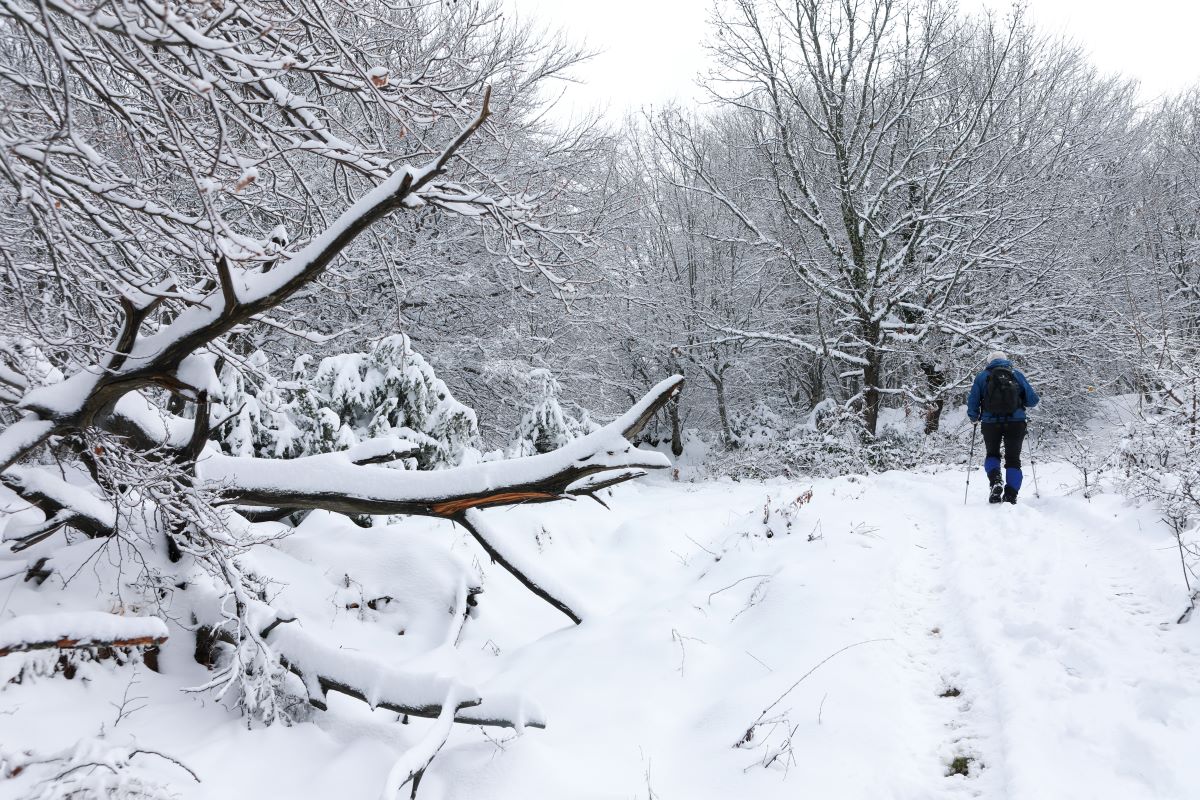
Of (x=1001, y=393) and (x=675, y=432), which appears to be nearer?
(x=1001, y=393)

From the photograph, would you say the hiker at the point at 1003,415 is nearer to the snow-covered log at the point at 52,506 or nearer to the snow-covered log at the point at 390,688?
the snow-covered log at the point at 390,688

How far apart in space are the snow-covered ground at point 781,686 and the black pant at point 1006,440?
1.21 m

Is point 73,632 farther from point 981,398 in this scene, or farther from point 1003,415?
point 981,398

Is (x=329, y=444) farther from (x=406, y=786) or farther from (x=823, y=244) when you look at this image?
(x=823, y=244)

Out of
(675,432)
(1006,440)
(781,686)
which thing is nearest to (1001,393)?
(1006,440)

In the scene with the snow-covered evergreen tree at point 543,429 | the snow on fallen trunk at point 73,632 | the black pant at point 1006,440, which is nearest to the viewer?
the snow on fallen trunk at point 73,632

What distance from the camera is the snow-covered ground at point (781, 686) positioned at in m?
2.82

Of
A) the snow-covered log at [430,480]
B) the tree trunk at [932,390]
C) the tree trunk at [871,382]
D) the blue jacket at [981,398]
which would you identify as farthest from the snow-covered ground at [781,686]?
the tree trunk at [932,390]

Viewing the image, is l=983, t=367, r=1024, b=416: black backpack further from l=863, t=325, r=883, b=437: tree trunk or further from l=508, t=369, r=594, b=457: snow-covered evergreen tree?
l=863, t=325, r=883, b=437: tree trunk

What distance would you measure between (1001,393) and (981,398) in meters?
0.32

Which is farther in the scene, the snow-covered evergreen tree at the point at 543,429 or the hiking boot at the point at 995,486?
the snow-covered evergreen tree at the point at 543,429

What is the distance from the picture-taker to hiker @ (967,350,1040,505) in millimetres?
7434

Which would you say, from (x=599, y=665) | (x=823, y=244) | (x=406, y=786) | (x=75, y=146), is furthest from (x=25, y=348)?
(x=823, y=244)

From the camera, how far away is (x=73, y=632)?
2.45m
